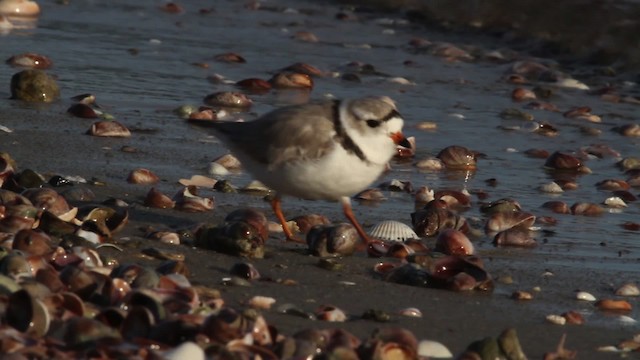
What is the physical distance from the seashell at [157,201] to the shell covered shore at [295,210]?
0.06ft

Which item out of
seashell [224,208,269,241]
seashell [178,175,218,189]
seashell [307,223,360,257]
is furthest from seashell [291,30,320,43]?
seashell [307,223,360,257]

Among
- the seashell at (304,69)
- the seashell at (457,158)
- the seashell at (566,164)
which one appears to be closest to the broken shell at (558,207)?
the seashell at (457,158)

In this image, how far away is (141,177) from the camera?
21.9 ft

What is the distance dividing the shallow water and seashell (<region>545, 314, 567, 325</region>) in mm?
1007

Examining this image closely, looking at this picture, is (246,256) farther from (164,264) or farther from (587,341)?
(587,341)

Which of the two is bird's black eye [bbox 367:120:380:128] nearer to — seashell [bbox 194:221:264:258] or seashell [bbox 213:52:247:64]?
seashell [bbox 194:221:264:258]

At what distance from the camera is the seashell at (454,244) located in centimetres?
578

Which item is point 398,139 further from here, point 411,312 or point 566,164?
point 566,164

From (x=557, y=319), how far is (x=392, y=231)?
132cm

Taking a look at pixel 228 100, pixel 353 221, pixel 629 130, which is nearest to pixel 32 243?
pixel 353 221

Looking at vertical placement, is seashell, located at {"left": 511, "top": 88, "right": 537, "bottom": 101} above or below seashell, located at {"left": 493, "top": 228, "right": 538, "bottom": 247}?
above

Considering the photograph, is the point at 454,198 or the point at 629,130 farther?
the point at 629,130

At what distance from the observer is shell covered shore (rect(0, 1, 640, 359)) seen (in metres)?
4.12

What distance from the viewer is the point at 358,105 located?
575cm
